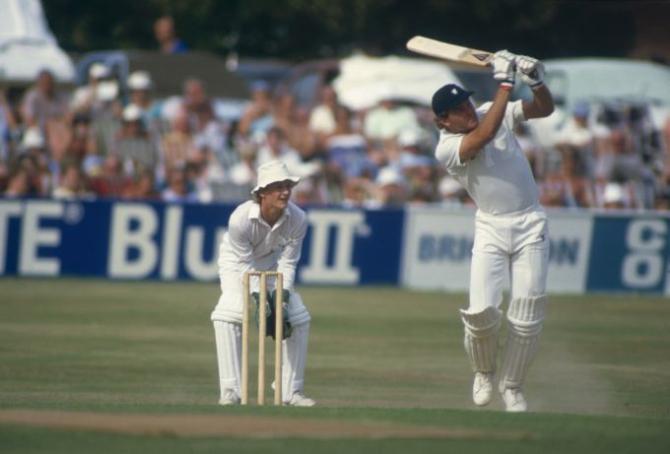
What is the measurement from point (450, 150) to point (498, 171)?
0.32 metres

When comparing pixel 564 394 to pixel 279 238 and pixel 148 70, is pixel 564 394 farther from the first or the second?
pixel 148 70

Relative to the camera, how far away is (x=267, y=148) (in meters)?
19.4

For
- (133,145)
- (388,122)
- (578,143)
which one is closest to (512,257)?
(133,145)

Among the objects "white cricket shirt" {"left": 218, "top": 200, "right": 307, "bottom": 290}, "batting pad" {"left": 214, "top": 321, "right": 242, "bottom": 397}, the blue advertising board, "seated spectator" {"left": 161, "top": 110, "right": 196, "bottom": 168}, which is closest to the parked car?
"seated spectator" {"left": 161, "top": 110, "right": 196, "bottom": 168}

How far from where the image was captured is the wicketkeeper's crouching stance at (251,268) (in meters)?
9.73

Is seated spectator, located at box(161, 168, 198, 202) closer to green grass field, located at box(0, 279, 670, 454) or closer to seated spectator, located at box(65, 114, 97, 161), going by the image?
seated spectator, located at box(65, 114, 97, 161)

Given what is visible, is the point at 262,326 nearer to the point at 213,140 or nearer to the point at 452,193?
the point at 213,140

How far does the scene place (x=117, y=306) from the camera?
16.1m

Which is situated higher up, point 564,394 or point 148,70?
point 148,70

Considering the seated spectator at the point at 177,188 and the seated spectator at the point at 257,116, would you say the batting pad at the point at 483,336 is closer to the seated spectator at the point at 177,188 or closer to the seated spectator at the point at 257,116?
the seated spectator at the point at 177,188

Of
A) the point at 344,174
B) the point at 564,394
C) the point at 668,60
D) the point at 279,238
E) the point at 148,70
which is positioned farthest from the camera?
the point at 668,60

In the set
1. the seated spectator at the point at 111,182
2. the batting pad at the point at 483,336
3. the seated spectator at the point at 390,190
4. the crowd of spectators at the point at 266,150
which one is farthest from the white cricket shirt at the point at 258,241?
the seated spectator at the point at 390,190

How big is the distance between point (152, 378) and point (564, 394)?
111 inches

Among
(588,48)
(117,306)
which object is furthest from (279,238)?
(588,48)
